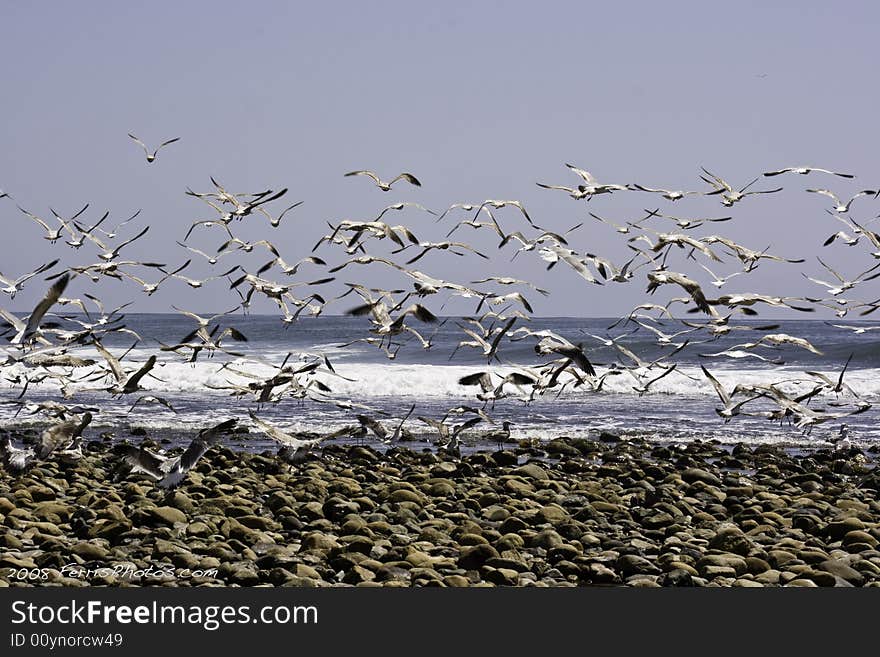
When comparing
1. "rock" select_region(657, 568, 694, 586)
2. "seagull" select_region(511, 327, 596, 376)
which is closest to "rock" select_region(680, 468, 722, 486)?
"seagull" select_region(511, 327, 596, 376)

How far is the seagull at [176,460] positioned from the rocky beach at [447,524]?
36cm

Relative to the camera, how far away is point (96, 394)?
28.3m

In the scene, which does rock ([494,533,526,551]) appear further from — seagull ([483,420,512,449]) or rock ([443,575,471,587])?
seagull ([483,420,512,449])

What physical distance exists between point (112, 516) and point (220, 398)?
16.6 m

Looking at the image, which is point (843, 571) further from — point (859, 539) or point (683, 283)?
point (683, 283)

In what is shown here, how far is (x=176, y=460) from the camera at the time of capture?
10.7 m

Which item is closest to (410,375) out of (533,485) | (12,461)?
(533,485)

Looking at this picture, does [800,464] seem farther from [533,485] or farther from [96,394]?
[96,394]

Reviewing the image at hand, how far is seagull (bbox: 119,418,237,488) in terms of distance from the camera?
9750 mm

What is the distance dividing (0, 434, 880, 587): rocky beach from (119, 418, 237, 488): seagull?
1.18 ft

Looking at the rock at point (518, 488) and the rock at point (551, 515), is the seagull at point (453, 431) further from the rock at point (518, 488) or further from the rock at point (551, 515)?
the rock at point (551, 515)

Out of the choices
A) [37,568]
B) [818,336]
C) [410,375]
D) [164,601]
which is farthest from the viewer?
[818,336]

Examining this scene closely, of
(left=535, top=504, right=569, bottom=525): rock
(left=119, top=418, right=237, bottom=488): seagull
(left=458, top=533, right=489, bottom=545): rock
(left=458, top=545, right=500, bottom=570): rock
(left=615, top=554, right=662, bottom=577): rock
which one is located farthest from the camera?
(left=535, top=504, right=569, bottom=525): rock

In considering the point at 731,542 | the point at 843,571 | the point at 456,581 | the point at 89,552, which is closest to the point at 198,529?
the point at 89,552
